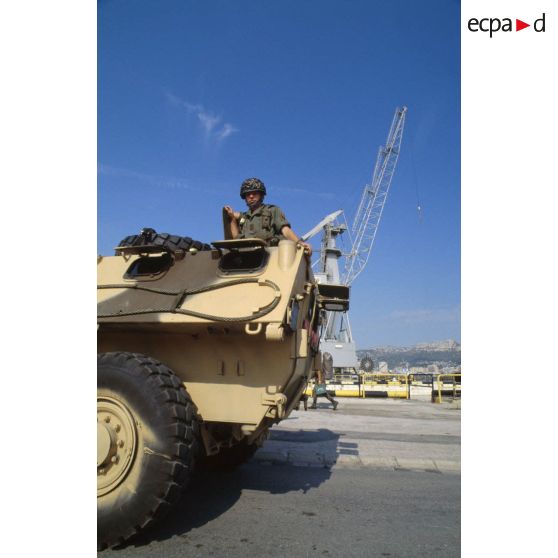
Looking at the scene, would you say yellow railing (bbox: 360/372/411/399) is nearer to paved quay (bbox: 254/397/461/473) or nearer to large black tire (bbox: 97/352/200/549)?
paved quay (bbox: 254/397/461/473)

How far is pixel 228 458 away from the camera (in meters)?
4.80

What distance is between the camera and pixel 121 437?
303 cm

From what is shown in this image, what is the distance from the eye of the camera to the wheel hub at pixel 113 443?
2.93 m

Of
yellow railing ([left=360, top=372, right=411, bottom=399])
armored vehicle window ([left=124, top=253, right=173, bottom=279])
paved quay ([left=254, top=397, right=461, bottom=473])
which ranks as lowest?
yellow railing ([left=360, top=372, right=411, bottom=399])

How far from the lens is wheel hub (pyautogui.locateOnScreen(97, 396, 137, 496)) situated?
115 inches

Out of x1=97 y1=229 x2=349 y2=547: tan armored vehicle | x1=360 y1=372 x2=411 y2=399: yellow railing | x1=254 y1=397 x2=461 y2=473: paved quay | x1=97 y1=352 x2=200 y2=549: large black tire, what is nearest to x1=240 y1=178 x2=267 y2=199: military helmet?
x1=97 y1=229 x2=349 y2=547: tan armored vehicle

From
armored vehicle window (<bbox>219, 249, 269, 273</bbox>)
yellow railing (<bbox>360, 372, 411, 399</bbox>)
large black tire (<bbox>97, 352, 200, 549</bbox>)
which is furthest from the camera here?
yellow railing (<bbox>360, 372, 411, 399</bbox>)

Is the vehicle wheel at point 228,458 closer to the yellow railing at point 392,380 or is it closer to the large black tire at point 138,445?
the large black tire at point 138,445

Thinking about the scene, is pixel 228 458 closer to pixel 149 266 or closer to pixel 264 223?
pixel 149 266

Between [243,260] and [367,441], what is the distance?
437 centimetres

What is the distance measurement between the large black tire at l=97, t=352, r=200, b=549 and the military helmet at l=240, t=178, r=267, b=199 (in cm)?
209

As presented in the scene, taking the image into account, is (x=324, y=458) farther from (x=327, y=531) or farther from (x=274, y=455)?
(x=327, y=531)

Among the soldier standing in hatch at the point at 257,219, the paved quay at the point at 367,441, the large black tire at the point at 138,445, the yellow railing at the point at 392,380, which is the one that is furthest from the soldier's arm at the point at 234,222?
the yellow railing at the point at 392,380

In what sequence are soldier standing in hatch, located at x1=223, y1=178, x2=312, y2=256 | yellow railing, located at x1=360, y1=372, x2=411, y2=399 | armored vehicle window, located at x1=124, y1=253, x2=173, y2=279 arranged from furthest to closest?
yellow railing, located at x1=360, y1=372, x2=411, y2=399
soldier standing in hatch, located at x1=223, y1=178, x2=312, y2=256
armored vehicle window, located at x1=124, y1=253, x2=173, y2=279
